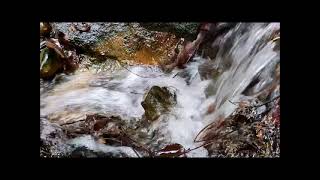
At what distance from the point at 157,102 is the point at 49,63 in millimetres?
748

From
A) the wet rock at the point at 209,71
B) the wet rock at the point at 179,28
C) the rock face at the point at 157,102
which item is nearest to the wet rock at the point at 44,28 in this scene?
the wet rock at the point at 179,28

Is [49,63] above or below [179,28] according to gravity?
below

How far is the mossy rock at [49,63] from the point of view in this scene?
2994mm

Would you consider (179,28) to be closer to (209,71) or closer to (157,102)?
(209,71)

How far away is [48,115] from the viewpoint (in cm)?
299

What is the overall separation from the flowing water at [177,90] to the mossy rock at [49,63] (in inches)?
2.9

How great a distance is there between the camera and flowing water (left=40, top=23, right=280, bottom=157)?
2930 mm

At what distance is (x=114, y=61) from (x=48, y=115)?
0.55 meters

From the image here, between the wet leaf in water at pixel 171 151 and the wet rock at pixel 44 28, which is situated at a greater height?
the wet rock at pixel 44 28

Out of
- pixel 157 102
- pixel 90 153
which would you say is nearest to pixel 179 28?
pixel 157 102

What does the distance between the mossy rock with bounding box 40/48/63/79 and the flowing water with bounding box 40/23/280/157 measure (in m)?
0.07

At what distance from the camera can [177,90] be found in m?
2.98

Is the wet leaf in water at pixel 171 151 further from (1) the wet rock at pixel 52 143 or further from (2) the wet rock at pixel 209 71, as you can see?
(1) the wet rock at pixel 52 143

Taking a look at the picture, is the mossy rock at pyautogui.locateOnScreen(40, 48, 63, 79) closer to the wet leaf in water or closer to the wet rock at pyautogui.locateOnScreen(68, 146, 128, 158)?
the wet rock at pyautogui.locateOnScreen(68, 146, 128, 158)
